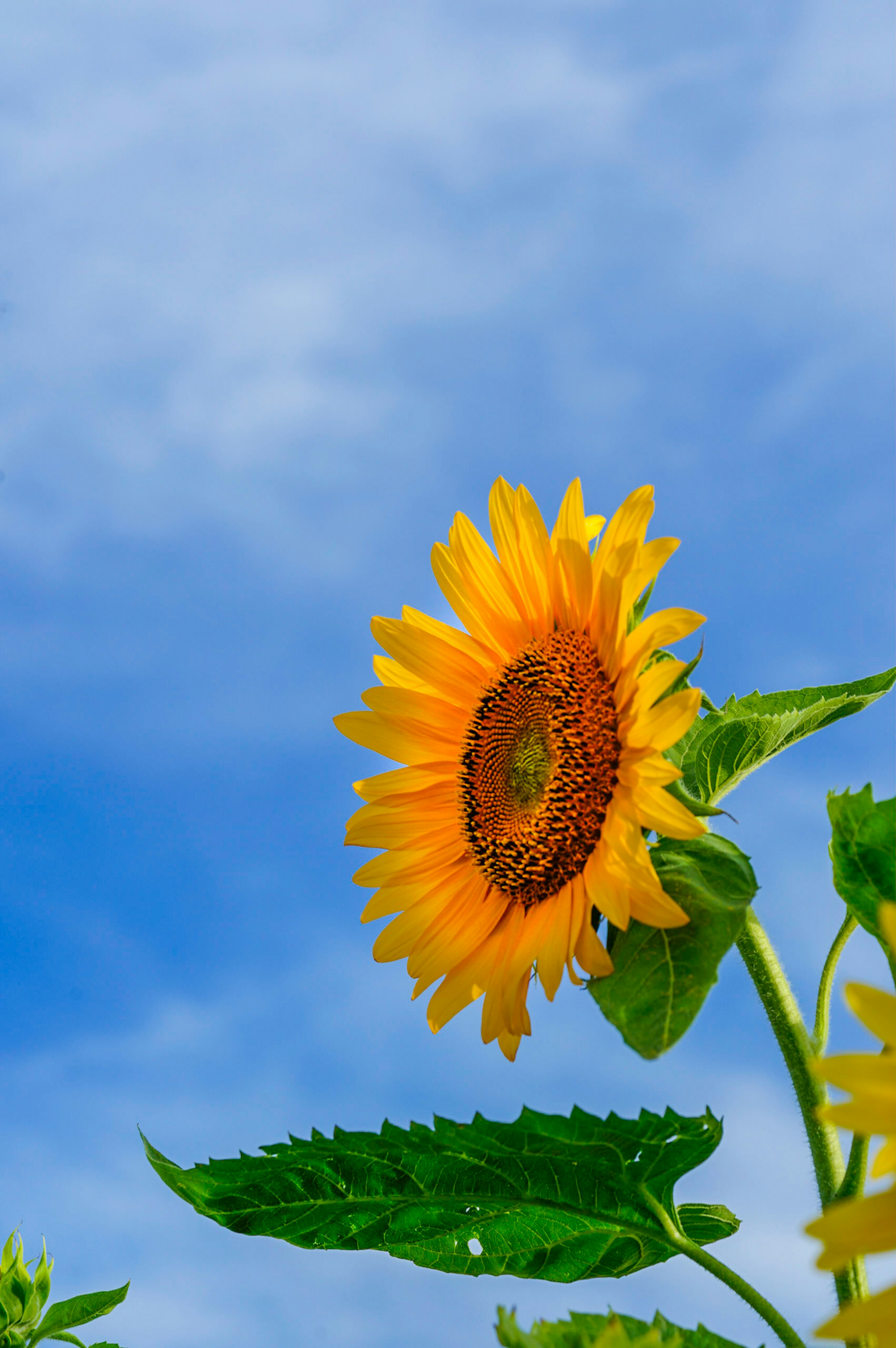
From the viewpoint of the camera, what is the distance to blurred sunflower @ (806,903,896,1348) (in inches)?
43.6

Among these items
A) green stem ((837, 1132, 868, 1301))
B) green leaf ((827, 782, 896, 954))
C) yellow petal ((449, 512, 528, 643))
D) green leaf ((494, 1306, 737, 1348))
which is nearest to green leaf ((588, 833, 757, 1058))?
green leaf ((827, 782, 896, 954))

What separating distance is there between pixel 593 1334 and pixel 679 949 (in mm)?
607

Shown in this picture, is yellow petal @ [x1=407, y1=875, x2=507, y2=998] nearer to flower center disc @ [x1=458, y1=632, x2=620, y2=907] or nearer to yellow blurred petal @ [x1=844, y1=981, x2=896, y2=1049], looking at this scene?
flower center disc @ [x1=458, y1=632, x2=620, y2=907]

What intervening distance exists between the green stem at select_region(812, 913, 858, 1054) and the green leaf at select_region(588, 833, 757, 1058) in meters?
0.30

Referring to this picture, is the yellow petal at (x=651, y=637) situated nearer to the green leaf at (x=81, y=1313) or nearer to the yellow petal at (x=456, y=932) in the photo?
the yellow petal at (x=456, y=932)

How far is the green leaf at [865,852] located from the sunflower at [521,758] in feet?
0.77

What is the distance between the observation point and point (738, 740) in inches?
88.5

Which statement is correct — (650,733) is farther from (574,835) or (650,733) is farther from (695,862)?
(574,835)

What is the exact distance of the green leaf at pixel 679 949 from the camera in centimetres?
178

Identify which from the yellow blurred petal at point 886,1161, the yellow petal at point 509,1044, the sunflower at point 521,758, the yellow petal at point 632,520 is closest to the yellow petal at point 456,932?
the sunflower at point 521,758

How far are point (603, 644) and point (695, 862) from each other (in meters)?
0.49

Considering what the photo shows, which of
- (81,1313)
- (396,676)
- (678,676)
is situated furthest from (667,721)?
(81,1313)

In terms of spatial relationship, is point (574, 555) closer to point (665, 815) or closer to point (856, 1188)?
point (665, 815)

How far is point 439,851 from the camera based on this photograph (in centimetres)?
261
